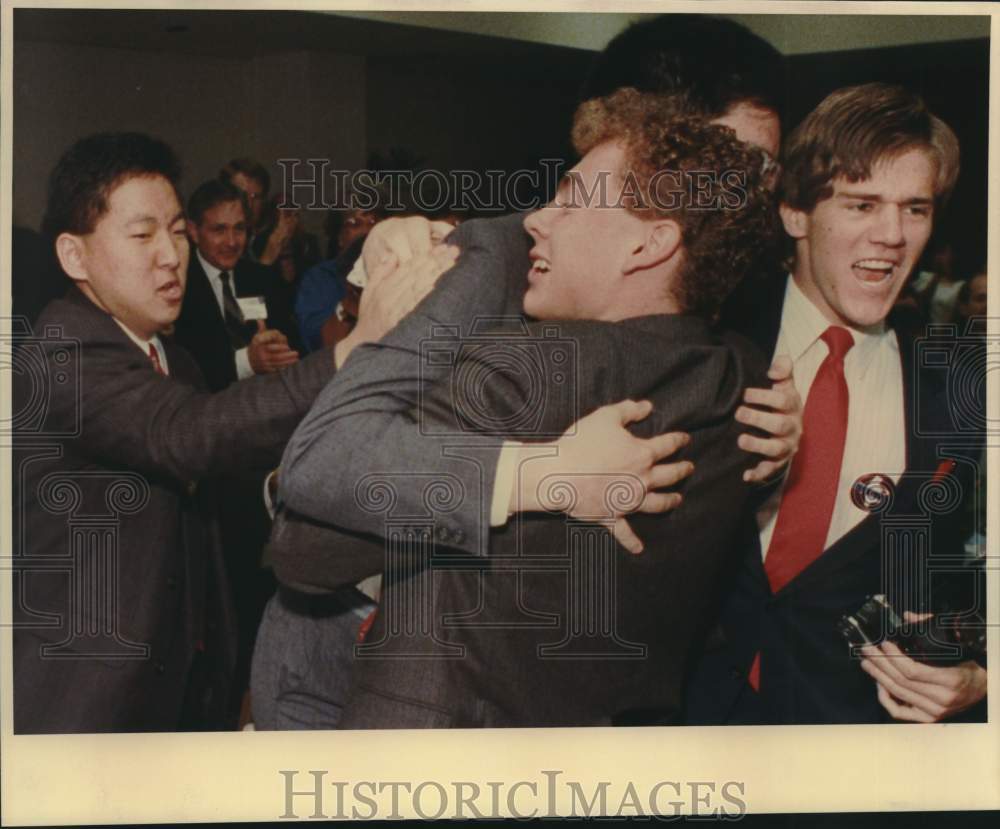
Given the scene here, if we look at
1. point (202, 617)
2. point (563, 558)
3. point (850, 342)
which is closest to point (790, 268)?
point (850, 342)

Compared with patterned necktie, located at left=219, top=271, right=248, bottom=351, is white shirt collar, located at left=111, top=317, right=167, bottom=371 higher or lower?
lower

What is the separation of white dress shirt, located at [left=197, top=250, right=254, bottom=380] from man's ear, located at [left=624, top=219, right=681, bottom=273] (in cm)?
93

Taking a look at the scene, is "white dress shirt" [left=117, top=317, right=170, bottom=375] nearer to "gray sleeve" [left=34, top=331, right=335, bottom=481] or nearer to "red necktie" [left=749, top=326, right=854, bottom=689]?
"gray sleeve" [left=34, top=331, right=335, bottom=481]

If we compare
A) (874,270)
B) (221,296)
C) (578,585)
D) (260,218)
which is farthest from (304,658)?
(874,270)

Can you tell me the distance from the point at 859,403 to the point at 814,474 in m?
0.21

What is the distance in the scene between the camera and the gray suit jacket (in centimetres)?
315

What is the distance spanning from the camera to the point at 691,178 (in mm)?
3168

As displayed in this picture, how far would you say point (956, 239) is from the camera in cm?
330

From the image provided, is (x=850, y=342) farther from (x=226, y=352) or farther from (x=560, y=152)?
(x=226, y=352)

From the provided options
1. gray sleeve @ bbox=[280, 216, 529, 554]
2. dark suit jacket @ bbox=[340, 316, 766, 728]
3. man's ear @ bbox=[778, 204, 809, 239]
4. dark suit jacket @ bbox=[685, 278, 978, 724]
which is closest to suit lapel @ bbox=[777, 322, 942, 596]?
Result: dark suit jacket @ bbox=[685, 278, 978, 724]

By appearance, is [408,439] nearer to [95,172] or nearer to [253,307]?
[253,307]

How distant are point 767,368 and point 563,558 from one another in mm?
683

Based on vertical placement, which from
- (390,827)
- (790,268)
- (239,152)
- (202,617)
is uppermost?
(239,152)

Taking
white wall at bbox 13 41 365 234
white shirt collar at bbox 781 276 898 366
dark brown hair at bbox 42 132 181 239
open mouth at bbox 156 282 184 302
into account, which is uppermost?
white wall at bbox 13 41 365 234
